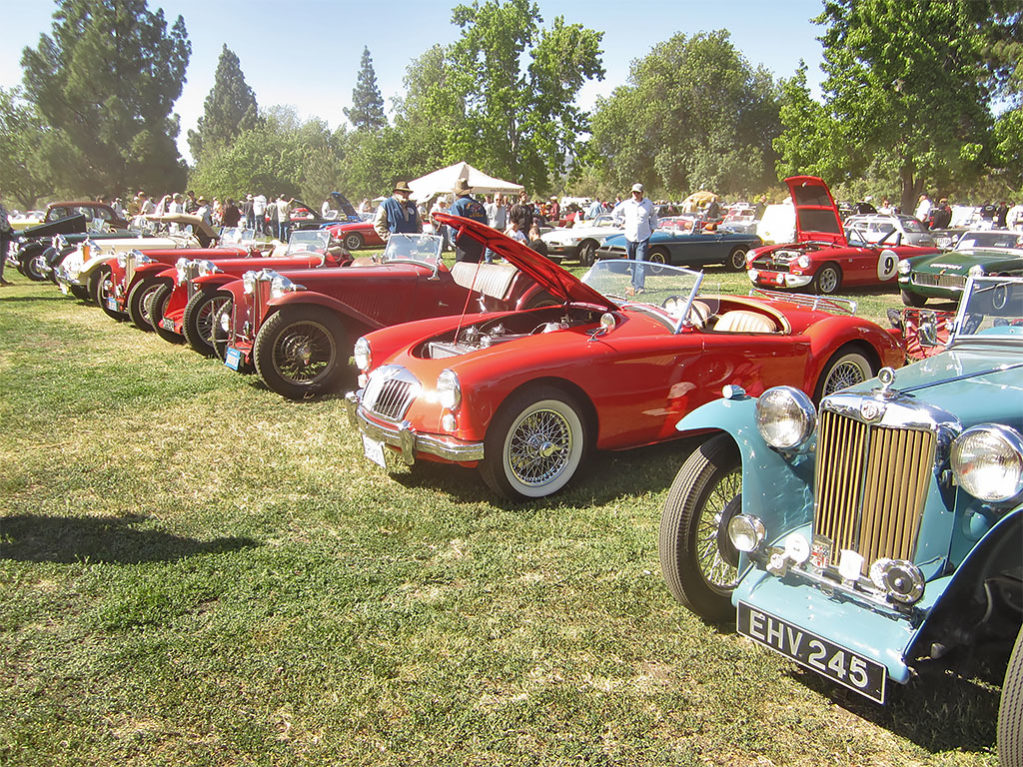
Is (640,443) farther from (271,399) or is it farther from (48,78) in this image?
(48,78)

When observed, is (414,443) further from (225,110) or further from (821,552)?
(225,110)

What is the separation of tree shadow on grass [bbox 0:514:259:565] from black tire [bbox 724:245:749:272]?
618 inches

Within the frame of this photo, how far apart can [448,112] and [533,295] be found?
1229 inches

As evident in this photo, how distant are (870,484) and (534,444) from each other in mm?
2213

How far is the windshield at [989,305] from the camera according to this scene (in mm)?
4379

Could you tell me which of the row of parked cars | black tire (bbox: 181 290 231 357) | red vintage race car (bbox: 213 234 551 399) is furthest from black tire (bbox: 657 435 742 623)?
black tire (bbox: 181 290 231 357)

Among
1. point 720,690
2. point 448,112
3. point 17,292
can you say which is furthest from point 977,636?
point 448,112

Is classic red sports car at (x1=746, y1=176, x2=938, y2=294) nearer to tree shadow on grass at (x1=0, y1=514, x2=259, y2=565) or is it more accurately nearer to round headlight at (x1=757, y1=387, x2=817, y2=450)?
round headlight at (x1=757, y1=387, x2=817, y2=450)

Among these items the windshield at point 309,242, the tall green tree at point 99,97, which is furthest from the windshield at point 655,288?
the tall green tree at point 99,97

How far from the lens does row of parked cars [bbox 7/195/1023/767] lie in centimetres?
253

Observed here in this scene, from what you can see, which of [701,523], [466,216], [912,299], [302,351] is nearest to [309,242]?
[466,216]

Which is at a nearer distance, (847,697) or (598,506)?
(847,697)

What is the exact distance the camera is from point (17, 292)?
1518cm

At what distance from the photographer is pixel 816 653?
2.59m
